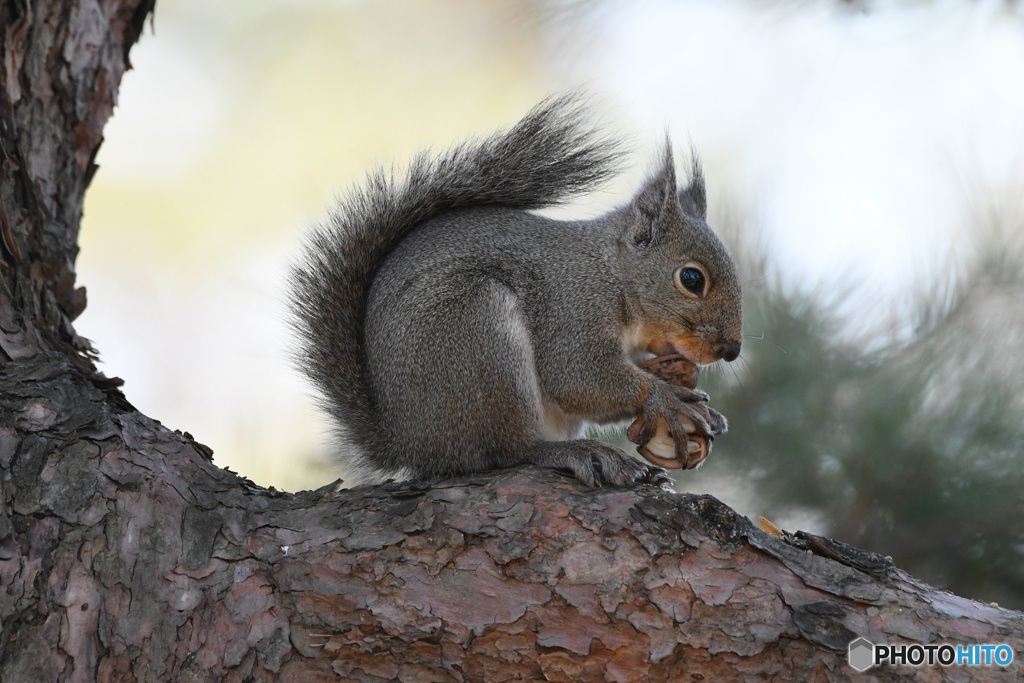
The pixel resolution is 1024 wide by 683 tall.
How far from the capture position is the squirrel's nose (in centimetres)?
210

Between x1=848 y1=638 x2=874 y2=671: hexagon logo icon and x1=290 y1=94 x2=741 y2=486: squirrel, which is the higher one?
x1=290 y1=94 x2=741 y2=486: squirrel

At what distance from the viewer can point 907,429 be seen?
6.46 feet

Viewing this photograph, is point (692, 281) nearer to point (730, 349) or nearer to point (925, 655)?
→ point (730, 349)

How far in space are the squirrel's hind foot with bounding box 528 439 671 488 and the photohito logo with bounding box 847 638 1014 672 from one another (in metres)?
0.50

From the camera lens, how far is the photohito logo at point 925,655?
1.34m

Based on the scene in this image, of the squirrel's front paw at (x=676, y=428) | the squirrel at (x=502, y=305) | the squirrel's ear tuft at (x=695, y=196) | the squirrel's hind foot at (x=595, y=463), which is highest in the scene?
the squirrel's ear tuft at (x=695, y=196)

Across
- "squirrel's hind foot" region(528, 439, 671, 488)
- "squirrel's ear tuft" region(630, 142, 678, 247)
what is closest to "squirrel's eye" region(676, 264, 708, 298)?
"squirrel's ear tuft" region(630, 142, 678, 247)

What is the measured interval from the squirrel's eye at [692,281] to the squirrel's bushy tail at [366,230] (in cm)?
34

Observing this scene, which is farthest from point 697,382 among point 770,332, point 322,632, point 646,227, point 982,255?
point 322,632

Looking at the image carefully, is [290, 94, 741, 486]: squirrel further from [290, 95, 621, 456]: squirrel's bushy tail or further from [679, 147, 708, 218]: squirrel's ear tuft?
[679, 147, 708, 218]: squirrel's ear tuft

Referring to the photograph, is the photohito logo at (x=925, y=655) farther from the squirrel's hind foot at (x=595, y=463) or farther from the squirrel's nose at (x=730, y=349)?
the squirrel's nose at (x=730, y=349)

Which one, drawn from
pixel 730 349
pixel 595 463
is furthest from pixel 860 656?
pixel 730 349

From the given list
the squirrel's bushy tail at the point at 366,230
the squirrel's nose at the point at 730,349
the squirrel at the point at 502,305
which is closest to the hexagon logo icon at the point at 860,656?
the squirrel at the point at 502,305

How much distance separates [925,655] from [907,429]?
0.71 m
